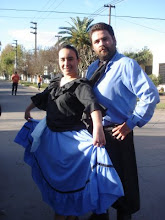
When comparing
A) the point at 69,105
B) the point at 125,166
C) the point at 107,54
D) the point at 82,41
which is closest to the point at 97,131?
the point at 69,105

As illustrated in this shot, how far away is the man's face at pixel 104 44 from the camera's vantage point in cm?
248

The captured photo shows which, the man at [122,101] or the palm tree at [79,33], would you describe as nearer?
the man at [122,101]

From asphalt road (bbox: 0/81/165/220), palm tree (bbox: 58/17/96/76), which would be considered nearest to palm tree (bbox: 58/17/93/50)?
palm tree (bbox: 58/17/96/76)

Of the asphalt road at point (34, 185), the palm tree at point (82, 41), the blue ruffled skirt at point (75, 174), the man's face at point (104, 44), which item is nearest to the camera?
the blue ruffled skirt at point (75, 174)

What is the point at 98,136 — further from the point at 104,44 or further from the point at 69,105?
the point at 104,44

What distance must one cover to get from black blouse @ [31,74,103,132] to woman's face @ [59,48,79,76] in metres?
0.15

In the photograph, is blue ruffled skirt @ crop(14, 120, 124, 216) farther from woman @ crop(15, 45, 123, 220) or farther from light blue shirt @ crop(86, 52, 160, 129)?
light blue shirt @ crop(86, 52, 160, 129)

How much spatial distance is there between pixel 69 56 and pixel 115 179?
45.0 inches

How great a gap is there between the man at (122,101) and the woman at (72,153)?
0.66 ft

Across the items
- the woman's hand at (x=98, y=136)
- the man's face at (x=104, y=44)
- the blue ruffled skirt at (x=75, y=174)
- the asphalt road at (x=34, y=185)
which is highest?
the man's face at (x=104, y=44)

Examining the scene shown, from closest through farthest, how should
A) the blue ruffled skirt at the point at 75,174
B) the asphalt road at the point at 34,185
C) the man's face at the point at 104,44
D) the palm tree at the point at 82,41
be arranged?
1. the blue ruffled skirt at the point at 75,174
2. the man's face at the point at 104,44
3. the asphalt road at the point at 34,185
4. the palm tree at the point at 82,41

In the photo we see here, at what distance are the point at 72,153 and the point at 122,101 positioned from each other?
0.62 metres

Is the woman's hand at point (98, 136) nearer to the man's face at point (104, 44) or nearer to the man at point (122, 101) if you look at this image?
the man at point (122, 101)

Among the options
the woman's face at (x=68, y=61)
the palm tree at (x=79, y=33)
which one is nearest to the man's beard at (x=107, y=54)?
the woman's face at (x=68, y=61)
